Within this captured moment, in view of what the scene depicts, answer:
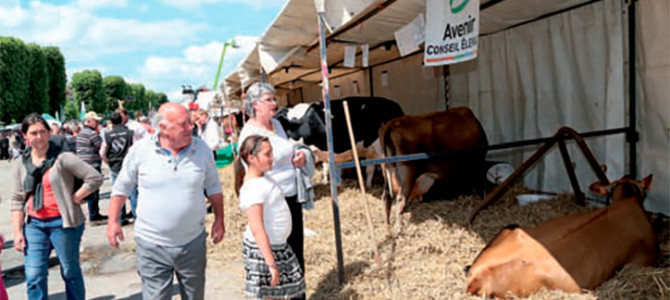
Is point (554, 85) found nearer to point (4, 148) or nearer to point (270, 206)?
point (270, 206)

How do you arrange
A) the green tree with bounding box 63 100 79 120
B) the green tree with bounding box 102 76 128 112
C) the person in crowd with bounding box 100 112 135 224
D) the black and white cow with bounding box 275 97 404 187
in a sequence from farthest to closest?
the green tree with bounding box 102 76 128 112, the green tree with bounding box 63 100 79 120, the black and white cow with bounding box 275 97 404 187, the person in crowd with bounding box 100 112 135 224

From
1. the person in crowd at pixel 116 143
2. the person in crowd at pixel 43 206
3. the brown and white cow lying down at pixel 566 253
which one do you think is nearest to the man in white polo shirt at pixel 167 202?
the person in crowd at pixel 43 206

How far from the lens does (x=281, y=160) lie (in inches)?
131

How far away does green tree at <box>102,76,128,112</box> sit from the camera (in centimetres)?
9584

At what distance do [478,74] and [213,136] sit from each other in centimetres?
444

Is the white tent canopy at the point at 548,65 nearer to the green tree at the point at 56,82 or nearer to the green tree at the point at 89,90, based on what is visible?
the green tree at the point at 56,82

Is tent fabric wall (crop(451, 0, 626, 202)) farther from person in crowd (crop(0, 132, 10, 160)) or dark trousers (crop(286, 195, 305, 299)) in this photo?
person in crowd (crop(0, 132, 10, 160))

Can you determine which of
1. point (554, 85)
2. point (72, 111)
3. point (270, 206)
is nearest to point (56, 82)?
point (72, 111)

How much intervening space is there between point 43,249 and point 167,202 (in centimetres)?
150

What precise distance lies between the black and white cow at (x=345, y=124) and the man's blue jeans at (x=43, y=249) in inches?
173

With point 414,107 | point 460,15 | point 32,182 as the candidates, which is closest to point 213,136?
point 414,107

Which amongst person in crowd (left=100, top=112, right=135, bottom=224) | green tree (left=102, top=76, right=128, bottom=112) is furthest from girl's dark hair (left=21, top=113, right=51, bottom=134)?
green tree (left=102, top=76, right=128, bottom=112)

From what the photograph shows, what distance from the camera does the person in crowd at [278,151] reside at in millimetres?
3334

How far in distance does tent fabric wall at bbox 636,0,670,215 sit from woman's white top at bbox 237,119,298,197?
3590 mm
